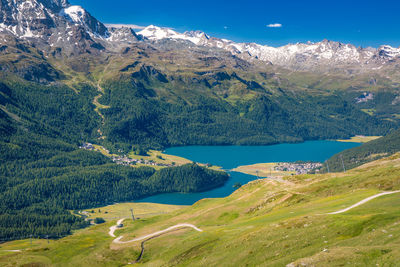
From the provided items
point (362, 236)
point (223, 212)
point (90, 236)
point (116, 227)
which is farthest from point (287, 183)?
point (362, 236)

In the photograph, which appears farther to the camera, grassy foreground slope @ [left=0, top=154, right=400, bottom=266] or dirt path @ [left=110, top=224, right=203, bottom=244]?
dirt path @ [left=110, top=224, right=203, bottom=244]

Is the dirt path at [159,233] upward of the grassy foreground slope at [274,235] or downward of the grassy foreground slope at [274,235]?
downward

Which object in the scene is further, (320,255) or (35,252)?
(35,252)

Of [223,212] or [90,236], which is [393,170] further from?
[90,236]

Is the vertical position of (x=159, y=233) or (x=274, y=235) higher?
(x=274, y=235)

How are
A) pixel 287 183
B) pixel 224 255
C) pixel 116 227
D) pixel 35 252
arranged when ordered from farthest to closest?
1. pixel 287 183
2. pixel 116 227
3. pixel 35 252
4. pixel 224 255

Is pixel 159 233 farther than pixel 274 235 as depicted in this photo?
Yes

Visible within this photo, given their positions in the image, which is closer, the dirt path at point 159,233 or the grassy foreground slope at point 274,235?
the grassy foreground slope at point 274,235

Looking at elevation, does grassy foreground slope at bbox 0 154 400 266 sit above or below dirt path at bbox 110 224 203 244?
above
